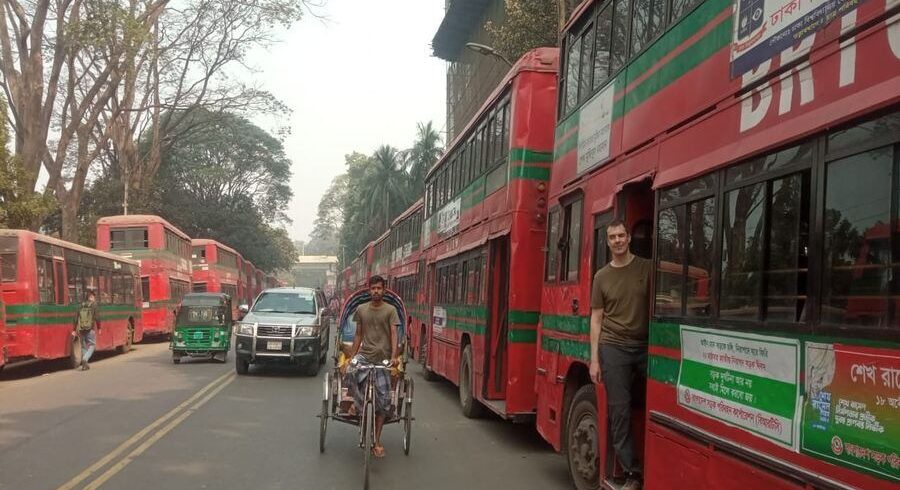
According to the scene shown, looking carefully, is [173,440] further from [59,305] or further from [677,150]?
[59,305]

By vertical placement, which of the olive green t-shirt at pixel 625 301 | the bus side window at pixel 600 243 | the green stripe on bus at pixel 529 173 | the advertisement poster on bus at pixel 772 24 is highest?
the advertisement poster on bus at pixel 772 24

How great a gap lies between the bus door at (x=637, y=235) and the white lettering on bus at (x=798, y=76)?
183 centimetres

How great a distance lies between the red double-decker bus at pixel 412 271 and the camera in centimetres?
1839

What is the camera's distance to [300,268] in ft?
386

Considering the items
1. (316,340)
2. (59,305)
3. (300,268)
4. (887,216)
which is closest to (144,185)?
(59,305)

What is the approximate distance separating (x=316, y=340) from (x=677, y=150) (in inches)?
471

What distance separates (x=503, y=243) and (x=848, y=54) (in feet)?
22.2

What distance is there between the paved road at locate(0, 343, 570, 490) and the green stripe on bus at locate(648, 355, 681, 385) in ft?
7.79

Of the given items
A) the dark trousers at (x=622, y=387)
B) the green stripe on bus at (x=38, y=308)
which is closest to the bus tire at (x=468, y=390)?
the dark trousers at (x=622, y=387)

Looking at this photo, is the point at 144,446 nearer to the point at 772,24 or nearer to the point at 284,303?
the point at 772,24

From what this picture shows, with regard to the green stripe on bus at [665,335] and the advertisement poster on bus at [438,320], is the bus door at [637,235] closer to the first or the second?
the green stripe on bus at [665,335]

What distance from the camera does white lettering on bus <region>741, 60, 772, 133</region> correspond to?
4.07 m

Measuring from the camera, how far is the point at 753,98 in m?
4.21

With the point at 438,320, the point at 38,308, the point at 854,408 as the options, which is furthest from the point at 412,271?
the point at 854,408
